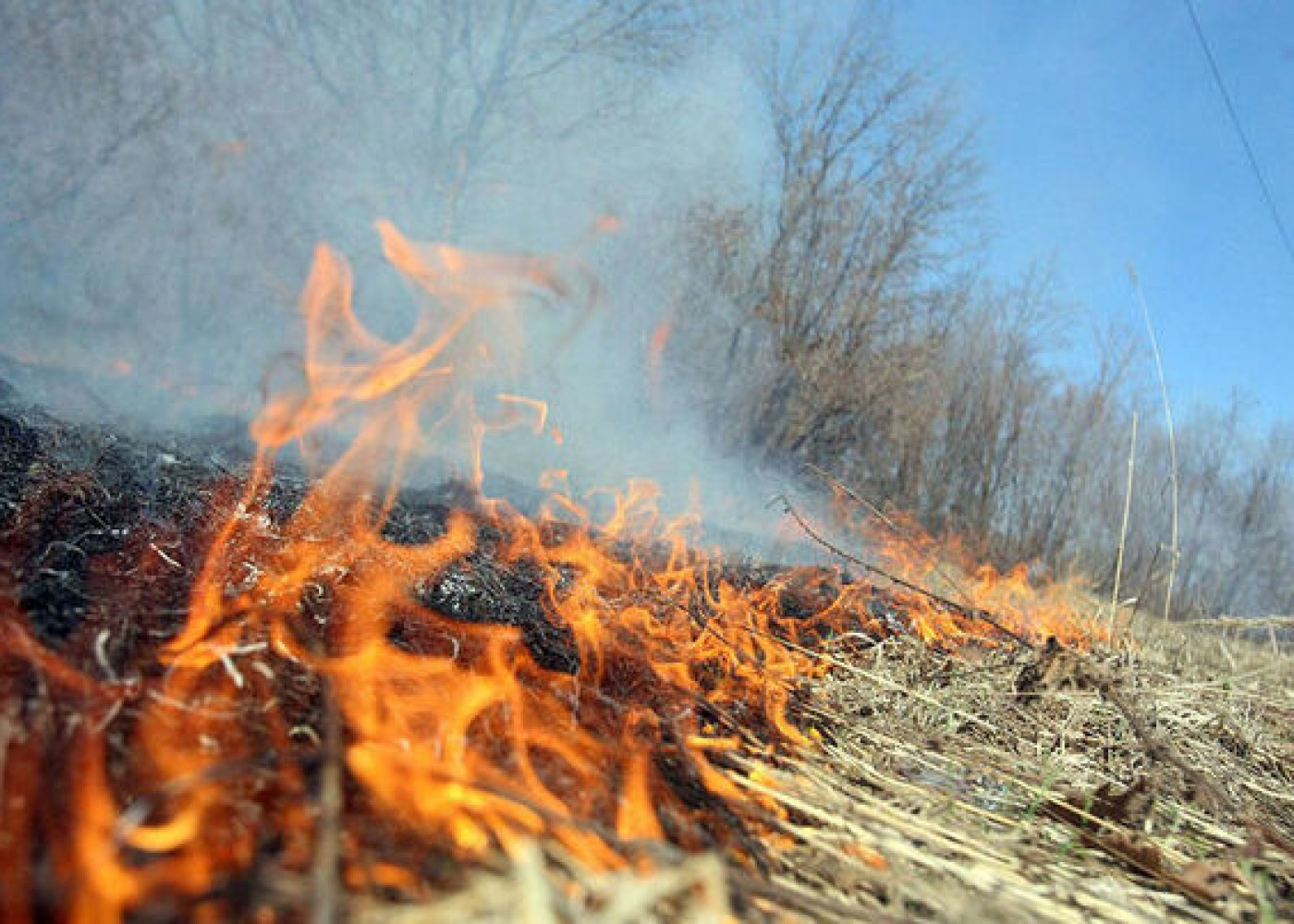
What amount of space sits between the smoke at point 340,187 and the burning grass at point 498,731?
439 cm

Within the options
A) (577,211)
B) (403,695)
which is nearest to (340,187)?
(577,211)

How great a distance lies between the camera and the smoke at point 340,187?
801 cm

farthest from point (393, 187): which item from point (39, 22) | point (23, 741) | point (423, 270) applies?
point (23, 741)

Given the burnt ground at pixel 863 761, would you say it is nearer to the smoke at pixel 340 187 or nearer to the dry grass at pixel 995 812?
the dry grass at pixel 995 812

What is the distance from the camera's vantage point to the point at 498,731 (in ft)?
5.23

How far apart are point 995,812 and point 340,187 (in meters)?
10.4

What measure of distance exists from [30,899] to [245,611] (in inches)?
39.3

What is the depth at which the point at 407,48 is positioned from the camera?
10.2 m

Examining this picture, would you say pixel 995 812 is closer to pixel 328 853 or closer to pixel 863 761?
pixel 863 761

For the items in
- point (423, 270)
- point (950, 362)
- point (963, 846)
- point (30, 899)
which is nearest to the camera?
point (30, 899)

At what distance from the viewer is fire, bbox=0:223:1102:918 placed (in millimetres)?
1058

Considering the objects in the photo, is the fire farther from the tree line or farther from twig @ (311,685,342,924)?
the tree line

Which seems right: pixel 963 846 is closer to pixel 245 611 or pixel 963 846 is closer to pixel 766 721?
pixel 766 721

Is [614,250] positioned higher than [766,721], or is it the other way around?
[614,250]
